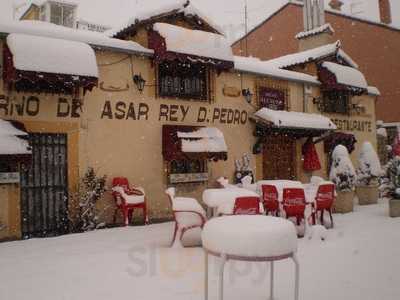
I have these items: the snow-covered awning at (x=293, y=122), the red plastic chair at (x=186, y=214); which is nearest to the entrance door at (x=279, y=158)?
the snow-covered awning at (x=293, y=122)

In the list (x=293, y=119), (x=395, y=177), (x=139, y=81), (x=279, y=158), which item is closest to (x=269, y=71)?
(x=293, y=119)

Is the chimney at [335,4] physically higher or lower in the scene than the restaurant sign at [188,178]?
higher

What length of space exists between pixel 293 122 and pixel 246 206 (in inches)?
270

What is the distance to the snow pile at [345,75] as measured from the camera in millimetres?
14562

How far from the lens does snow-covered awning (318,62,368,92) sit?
1448cm

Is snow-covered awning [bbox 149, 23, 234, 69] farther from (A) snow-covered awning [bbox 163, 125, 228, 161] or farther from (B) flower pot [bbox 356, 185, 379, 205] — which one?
(B) flower pot [bbox 356, 185, 379, 205]

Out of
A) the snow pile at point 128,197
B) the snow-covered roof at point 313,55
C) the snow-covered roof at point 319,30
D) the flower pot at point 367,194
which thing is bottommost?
the flower pot at point 367,194

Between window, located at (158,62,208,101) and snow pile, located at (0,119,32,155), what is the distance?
404 centimetres

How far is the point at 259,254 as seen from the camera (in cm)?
368

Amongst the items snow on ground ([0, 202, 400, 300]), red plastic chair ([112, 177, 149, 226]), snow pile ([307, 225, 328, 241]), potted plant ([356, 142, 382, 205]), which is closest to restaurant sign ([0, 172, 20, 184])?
snow on ground ([0, 202, 400, 300])

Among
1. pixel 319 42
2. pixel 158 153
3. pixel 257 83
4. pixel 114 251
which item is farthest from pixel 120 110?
pixel 319 42

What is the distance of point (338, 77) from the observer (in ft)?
47.5

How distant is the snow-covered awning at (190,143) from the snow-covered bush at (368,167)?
17.7 feet

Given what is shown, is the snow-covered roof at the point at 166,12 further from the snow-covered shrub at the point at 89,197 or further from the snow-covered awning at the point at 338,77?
the snow-covered awning at the point at 338,77
